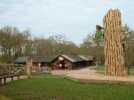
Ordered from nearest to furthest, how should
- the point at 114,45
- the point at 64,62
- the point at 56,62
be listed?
1. the point at 114,45
2. the point at 64,62
3. the point at 56,62

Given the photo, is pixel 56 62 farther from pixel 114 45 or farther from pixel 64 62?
pixel 114 45

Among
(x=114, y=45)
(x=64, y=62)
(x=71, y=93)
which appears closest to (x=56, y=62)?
(x=64, y=62)

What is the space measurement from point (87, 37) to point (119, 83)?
67094 millimetres

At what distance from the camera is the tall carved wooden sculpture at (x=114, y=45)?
976 inches

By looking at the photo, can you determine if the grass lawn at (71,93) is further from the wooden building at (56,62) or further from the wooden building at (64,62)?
the wooden building at (56,62)

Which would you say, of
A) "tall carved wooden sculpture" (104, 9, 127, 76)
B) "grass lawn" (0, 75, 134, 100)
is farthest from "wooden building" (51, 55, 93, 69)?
"grass lawn" (0, 75, 134, 100)

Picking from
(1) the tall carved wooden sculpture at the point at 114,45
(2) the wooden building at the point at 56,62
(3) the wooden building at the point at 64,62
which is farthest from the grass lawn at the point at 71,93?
(2) the wooden building at the point at 56,62

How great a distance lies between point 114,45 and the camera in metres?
25.0

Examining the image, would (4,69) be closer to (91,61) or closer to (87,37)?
(91,61)

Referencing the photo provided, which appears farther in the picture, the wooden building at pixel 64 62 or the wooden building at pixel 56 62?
the wooden building at pixel 56 62

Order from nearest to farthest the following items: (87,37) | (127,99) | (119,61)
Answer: (127,99), (119,61), (87,37)

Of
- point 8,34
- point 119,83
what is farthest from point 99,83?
point 8,34

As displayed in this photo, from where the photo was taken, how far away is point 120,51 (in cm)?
2492

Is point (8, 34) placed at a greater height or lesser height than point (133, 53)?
greater
